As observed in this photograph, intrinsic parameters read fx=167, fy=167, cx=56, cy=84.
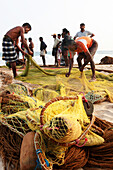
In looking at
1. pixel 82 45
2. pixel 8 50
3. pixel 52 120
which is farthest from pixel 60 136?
pixel 8 50

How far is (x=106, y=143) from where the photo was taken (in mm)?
1714

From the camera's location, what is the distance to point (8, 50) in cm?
534

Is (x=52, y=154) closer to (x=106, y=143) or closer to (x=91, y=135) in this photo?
(x=91, y=135)

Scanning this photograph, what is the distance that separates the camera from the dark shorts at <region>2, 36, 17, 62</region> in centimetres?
526

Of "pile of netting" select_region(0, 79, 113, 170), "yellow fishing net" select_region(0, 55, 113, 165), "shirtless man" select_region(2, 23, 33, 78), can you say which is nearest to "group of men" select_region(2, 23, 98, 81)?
"shirtless man" select_region(2, 23, 33, 78)

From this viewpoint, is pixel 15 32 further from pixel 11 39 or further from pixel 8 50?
pixel 8 50

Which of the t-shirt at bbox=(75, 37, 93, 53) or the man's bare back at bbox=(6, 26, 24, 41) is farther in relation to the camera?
the man's bare back at bbox=(6, 26, 24, 41)

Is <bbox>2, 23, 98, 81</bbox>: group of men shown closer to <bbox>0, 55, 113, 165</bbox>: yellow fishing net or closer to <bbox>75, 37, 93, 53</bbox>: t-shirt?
<bbox>75, 37, 93, 53</bbox>: t-shirt

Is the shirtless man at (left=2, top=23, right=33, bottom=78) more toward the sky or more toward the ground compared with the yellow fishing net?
more toward the sky

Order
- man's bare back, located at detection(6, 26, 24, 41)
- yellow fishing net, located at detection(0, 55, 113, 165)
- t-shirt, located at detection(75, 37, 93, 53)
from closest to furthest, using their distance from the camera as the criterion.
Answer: yellow fishing net, located at detection(0, 55, 113, 165), t-shirt, located at detection(75, 37, 93, 53), man's bare back, located at detection(6, 26, 24, 41)

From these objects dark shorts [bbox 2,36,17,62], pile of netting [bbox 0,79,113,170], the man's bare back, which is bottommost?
pile of netting [bbox 0,79,113,170]

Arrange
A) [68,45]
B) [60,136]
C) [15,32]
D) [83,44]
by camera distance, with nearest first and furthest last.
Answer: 1. [60,136]
2. [83,44]
3. [68,45]
4. [15,32]

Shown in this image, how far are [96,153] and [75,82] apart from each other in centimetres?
287

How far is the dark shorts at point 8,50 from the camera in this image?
5262 millimetres
